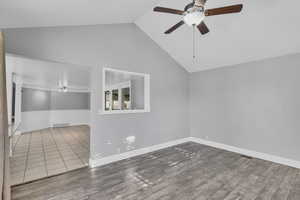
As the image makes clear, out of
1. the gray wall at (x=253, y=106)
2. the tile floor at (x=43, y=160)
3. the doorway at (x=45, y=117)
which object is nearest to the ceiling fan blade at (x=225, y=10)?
the gray wall at (x=253, y=106)

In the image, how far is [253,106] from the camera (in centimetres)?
343

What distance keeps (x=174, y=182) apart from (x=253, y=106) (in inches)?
109

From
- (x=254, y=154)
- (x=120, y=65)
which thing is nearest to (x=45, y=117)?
(x=120, y=65)

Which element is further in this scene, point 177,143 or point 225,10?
point 177,143

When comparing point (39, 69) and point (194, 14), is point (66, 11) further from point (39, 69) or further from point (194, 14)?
point (39, 69)

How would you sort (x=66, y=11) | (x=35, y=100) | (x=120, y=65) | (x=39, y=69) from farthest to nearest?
(x=35, y=100), (x=39, y=69), (x=120, y=65), (x=66, y=11)

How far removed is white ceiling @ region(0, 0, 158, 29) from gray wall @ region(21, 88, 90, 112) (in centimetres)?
618

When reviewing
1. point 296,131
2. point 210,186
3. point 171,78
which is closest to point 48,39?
point 171,78

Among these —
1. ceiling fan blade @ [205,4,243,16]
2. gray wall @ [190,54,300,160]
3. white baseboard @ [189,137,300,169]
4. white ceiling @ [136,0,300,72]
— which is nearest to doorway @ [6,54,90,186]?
white ceiling @ [136,0,300,72]

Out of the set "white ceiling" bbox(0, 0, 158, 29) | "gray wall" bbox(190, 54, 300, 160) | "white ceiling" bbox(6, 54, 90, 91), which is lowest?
"gray wall" bbox(190, 54, 300, 160)

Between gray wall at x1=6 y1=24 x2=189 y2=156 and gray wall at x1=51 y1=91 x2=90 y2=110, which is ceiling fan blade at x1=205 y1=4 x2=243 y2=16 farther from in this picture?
gray wall at x1=51 y1=91 x2=90 y2=110

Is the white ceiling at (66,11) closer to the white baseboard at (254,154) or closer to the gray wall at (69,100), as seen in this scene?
the white baseboard at (254,154)

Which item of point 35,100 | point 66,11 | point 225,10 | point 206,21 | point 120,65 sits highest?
point 206,21

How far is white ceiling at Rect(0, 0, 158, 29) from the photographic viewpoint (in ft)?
5.62
